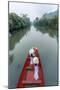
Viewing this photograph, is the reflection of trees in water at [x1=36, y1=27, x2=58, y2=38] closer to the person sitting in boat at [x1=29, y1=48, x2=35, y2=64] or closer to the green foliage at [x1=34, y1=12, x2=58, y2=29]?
the green foliage at [x1=34, y1=12, x2=58, y2=29]

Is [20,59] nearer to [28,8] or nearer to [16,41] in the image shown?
[16,41]

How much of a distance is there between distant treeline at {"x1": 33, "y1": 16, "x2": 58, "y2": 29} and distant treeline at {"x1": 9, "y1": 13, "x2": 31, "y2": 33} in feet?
0.25

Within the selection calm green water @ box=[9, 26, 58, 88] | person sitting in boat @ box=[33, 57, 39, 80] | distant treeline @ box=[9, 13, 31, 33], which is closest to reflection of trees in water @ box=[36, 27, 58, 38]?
calm green water @ box=[9, 26, 58, 88]

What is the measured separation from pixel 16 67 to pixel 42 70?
249mm

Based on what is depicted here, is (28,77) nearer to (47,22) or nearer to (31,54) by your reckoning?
(31,54)

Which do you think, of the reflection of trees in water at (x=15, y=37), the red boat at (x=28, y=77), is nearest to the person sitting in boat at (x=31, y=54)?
the red boat at (x=28, y=77)

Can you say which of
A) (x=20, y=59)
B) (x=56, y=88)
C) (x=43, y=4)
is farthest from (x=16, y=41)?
(x=56, y=88)

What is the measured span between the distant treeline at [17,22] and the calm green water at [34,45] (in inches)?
1.8

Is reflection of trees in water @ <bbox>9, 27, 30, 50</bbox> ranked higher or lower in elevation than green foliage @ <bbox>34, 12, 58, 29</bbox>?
lower

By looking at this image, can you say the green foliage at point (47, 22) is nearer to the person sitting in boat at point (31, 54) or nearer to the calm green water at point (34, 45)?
the calm green water at point (34, 45)

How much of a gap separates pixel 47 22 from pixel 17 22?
0.95 ft

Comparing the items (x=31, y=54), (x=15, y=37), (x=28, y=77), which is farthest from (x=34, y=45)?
(x=28, y=77)

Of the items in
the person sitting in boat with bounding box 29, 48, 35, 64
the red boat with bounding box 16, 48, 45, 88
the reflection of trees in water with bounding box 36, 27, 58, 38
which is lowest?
the red boat with bounding box 16, 48, 45, 88

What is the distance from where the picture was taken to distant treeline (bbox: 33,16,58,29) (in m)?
1.98
